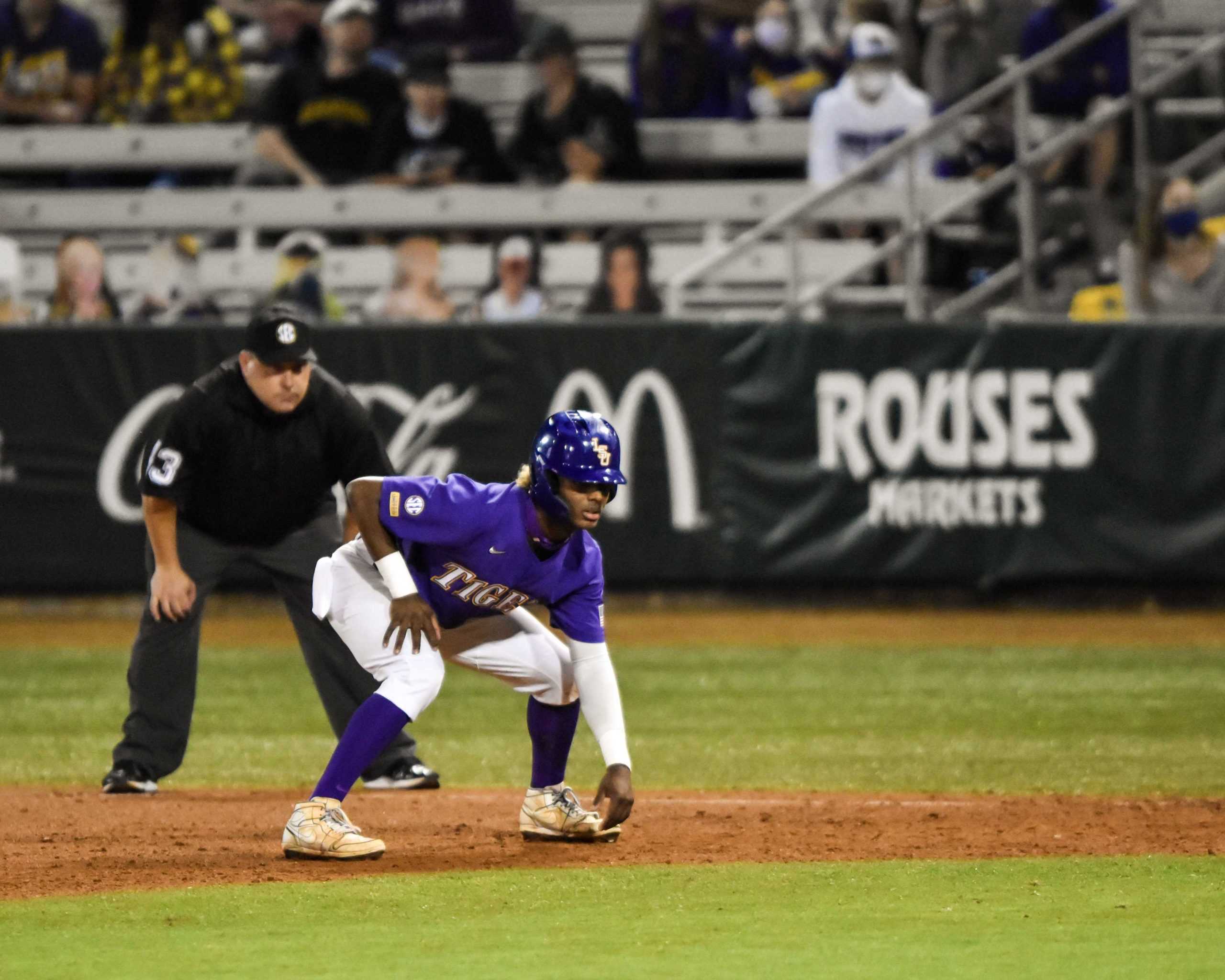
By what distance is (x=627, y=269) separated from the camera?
14.5 m

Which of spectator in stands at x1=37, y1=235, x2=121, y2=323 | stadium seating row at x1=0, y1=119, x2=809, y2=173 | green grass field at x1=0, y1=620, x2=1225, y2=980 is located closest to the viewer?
green grass field at x1=0, y1=620, x2=1225, y2=980

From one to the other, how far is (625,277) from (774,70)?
364cm

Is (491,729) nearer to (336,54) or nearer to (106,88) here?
(336,54)

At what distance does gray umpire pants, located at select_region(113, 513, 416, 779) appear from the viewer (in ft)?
25.9

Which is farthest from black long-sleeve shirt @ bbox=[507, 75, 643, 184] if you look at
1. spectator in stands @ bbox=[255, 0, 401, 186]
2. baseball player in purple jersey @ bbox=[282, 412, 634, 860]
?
baseball player in purple jersey @ bbox=[282, 412, 634, 860]

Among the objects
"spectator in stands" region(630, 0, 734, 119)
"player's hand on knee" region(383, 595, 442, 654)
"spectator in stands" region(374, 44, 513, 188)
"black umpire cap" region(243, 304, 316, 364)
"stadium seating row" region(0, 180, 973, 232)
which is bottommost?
"player's hand on knee" region(383, 595, 442, 654)

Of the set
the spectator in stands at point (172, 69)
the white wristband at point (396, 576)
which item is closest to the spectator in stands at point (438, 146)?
the spectator in stands at point (172, 69)

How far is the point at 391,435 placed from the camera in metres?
13.9

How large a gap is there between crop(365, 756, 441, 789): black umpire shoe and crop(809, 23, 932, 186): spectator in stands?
8517mm

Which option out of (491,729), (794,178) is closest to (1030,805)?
(491,729)

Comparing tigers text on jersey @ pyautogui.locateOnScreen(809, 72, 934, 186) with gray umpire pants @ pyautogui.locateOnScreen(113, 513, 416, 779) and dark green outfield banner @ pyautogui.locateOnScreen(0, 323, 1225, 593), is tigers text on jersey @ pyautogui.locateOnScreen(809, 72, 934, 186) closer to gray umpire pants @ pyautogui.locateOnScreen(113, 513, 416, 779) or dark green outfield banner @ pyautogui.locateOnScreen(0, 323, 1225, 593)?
dark green outfield banner @ pyautogui.locateOnScreen(0, 323, 1225, 593)

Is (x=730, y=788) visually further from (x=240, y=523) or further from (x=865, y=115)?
(x=865, y=115)

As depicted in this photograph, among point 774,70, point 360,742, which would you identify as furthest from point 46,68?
point 360,742

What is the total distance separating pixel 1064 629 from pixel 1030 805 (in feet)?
19.1
